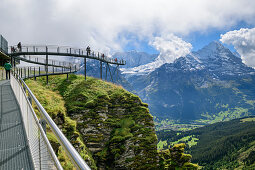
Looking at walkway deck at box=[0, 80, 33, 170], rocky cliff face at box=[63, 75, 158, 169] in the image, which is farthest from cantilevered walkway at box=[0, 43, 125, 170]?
rocky cliff face at box=[63, 75, 158, 169]

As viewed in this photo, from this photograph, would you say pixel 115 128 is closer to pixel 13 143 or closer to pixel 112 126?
pixel 112 126

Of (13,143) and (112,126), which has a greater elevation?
(13,143)

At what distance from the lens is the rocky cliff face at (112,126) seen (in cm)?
2659

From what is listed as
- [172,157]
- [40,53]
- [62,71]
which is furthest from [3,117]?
[40,53]

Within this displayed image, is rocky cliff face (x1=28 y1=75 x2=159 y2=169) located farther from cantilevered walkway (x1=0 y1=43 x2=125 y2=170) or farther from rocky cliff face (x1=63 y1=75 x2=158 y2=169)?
cantilevered walkway (x1=0 y1=43 x2=125 y2=170)

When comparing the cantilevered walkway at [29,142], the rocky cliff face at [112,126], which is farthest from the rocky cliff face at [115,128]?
the cantilevered walkway at [29,142]

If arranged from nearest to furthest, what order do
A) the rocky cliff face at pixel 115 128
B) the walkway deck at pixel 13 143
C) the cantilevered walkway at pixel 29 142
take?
the cantilevered walkway at pixel 29 142 < the walkway deck at pixel 13 143 < the rocky cliff face at pixel 115 128

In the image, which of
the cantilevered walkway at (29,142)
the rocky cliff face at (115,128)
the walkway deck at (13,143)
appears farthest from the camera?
the rocky cliff face at (115,128)

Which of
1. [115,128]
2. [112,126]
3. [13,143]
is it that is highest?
[13,143]

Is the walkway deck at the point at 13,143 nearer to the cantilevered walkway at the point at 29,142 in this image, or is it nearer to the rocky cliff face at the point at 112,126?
the cantilevered walkway at the point at 29,142

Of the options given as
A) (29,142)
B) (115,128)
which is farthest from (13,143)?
(115,128)

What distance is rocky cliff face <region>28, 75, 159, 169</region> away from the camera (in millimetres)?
26594

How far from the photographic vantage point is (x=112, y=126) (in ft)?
98.7

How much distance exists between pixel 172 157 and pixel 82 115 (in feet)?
54.9
